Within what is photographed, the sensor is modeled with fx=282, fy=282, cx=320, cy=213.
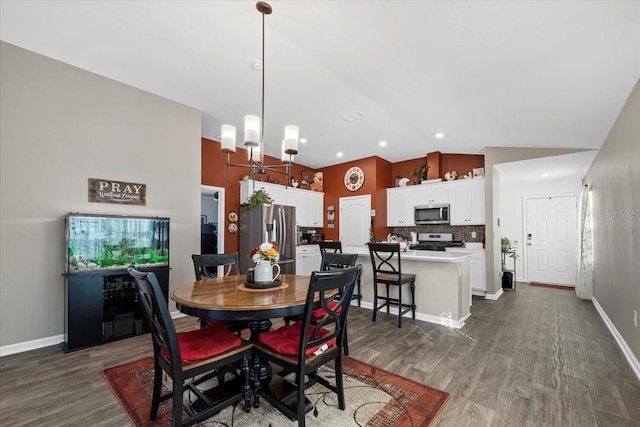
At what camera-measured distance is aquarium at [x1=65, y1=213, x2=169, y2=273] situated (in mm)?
3033

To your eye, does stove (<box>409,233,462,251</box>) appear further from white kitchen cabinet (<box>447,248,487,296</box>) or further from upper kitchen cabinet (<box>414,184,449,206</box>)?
upper kitchen cabinet (<box>414,184,449,206</box>)

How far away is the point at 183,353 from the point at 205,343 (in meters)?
0.16

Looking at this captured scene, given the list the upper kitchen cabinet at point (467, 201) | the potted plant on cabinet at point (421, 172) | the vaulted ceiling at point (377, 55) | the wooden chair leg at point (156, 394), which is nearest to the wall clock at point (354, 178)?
the potted plant on cabinet at point (421, 172)

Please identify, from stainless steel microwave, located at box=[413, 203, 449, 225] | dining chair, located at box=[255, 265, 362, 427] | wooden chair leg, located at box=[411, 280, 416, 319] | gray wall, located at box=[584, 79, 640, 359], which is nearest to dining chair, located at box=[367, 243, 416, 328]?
wooden chair leg, located at box=[411, 280, 416, 319]

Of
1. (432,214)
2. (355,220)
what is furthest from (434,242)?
(355,220)

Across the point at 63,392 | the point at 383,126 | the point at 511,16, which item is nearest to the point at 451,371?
the point at 511,16

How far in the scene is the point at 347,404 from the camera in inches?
78.6

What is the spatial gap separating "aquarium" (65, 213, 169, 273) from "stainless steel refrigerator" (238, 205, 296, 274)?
1652mm

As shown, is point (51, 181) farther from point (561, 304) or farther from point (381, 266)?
point (561, 304)

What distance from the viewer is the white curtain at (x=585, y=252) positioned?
4.93 meters

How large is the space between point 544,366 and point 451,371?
2.94ft

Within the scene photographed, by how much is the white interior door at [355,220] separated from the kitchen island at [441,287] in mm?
2416

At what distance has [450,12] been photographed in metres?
2.12

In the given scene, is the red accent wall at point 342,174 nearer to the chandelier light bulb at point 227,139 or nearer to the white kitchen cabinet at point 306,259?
the white kitchen cabinet at point 306,259
